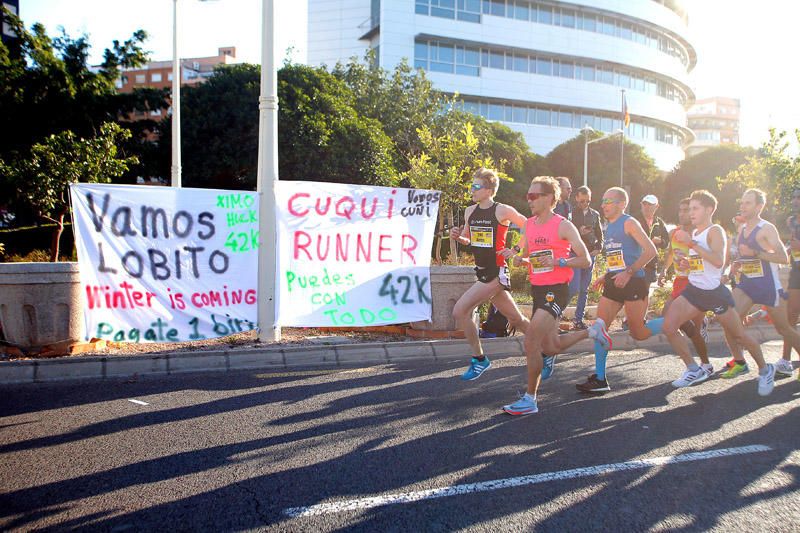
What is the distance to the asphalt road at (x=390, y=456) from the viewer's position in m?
3.48

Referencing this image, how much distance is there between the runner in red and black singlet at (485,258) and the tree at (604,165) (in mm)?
47316

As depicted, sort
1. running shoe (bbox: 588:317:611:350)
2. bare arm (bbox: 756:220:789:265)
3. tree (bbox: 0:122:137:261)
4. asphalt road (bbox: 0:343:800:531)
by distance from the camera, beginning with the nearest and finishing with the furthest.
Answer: asphalt road (bbox: 0:343:800:531) → running shoe (bbox: 588:317:611:350) → bare arm (bbox: 756:220:789:265) → tree (bbox: 0:122:137:261)

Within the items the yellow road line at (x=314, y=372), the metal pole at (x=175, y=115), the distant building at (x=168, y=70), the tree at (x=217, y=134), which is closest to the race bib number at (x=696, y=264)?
the yellow road line at (x=314, y=372)

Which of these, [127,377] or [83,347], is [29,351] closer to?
[83,347]

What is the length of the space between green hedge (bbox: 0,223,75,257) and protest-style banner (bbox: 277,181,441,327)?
18.0 meters

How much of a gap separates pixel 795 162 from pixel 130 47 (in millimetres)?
23258

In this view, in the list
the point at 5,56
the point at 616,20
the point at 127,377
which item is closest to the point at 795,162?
the point at 127,377

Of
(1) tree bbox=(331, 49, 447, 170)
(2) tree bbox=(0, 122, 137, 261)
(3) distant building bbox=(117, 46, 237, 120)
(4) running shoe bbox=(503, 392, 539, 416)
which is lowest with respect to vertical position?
(4) running shoe bbox=(503, 392, 539, 416)

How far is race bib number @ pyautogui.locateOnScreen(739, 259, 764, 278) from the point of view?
7145 millimetres

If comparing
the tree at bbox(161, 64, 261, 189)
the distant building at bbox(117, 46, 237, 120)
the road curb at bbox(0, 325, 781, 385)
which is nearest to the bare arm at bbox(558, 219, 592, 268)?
the road curb at bbox(0, 325, 781, 385)

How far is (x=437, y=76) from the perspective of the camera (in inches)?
2124

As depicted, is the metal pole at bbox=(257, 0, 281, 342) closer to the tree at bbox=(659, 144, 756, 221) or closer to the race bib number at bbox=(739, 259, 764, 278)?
the race bib number at bbox=(739, 259, 764, 278)

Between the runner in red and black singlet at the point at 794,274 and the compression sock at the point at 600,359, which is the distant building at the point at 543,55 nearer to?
the runner in red and black singlet at the point at 794,274

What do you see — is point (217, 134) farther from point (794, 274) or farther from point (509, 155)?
point (794, 274)
